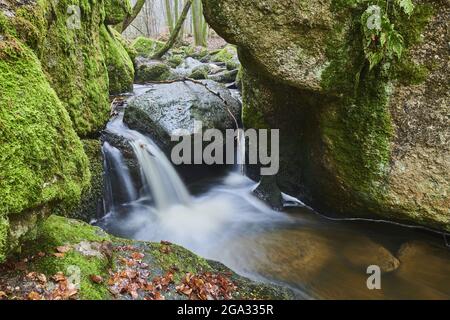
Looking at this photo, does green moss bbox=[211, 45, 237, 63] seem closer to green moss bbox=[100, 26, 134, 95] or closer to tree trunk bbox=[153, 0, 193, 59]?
tree trunk bbox=[153, 0, 193, 59]

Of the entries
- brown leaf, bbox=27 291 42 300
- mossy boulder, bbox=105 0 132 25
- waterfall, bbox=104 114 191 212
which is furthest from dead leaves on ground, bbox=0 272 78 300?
mossy boulder, bbox=105 0 132 25

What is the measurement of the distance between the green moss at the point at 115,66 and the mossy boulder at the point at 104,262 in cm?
653

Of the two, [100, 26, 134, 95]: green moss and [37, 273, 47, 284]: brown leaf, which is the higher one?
[100, 26, 134, 95]: green moss

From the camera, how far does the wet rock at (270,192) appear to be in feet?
23.6

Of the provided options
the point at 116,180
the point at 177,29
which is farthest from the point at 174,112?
the point at 177,29

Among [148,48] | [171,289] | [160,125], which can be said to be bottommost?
[171,289]

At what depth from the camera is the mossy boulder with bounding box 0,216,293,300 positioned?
3066 millimetres

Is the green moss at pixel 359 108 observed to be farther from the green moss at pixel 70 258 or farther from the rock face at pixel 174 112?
the green moss at pixel 70 258

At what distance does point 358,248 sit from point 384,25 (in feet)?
10.7

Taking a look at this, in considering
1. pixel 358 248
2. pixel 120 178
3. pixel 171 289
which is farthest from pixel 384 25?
pixel 120 178

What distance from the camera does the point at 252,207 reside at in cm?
728

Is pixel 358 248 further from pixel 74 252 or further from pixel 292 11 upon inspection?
pixel 74 252

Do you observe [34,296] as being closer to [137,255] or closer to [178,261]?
[137,255]

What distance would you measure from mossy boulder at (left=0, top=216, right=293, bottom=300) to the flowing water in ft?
2.96
